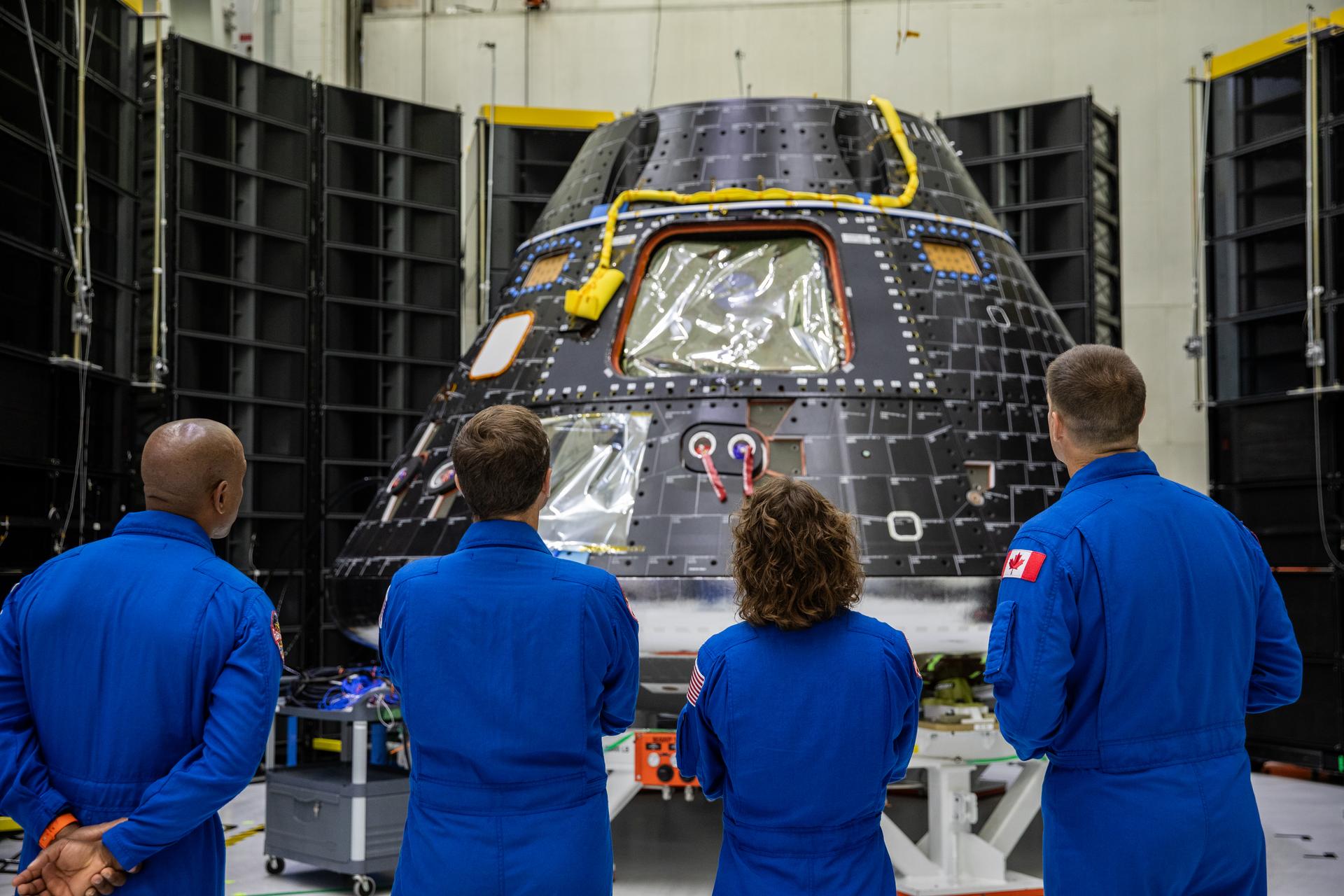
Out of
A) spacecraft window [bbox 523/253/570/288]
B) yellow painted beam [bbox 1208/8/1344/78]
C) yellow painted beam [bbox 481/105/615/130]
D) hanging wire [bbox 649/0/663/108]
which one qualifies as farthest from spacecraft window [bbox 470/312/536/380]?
hanging wire [bbox 649/0/663/108]

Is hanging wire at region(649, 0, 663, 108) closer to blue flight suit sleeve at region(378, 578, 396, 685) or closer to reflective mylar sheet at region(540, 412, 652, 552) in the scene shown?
reflective mylar sheet at region(540, 412, 652, 552)

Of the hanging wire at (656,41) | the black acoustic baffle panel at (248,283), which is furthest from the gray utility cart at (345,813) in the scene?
the hanging wire at (656,41)

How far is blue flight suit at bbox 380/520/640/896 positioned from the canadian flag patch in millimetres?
774

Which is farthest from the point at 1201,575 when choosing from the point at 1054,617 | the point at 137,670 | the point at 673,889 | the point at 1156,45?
the point at 1156,45

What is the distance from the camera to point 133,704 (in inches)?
92.6

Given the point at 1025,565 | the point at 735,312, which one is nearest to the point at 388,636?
the point at 1025,565

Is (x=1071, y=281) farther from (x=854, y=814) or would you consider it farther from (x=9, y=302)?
(x=854, y=814)

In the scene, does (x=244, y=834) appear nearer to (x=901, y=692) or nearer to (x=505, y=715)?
(x=505, y=715)

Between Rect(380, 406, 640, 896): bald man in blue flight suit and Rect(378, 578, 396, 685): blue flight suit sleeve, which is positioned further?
Rect(378, 578, 396, 685): blue flight suit sleeve

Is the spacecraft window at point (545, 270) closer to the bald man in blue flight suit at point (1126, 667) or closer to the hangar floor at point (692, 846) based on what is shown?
the hangar floor at point (692, 846)

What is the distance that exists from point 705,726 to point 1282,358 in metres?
8.12

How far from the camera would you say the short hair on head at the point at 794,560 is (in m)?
2.32

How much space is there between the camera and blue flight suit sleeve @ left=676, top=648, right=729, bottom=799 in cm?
240

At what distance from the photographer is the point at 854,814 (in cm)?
234
